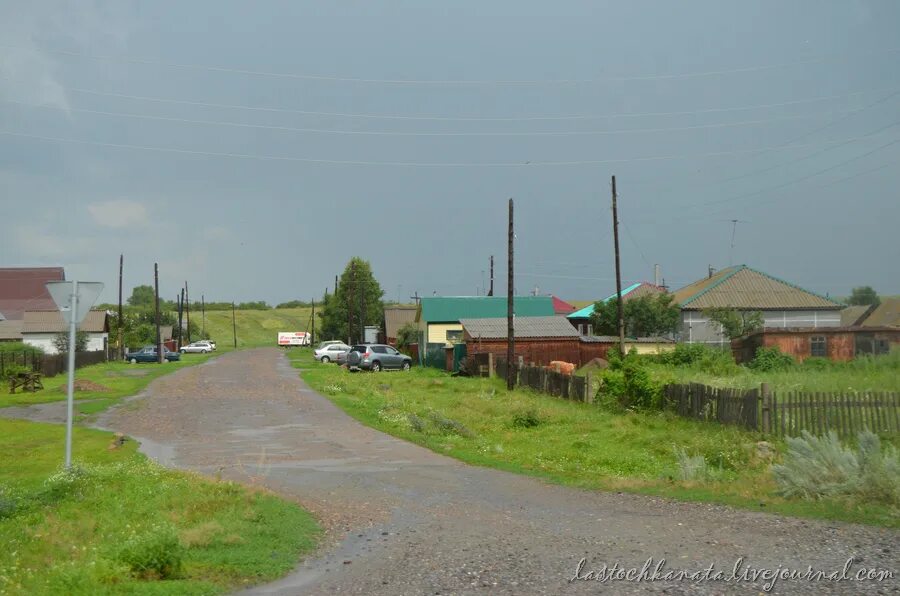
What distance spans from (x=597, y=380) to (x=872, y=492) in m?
17.6

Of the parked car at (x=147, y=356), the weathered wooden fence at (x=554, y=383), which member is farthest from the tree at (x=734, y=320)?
the parked car at (x=147, y=356)

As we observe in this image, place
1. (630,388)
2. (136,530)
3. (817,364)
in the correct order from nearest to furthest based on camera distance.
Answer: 1. (136,530)
2. (630,388)
3. (817,364)

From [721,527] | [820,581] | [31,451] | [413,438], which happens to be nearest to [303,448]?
[413,438]

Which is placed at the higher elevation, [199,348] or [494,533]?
[199,348]

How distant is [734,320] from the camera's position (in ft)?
172

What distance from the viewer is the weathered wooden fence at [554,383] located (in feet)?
90.5

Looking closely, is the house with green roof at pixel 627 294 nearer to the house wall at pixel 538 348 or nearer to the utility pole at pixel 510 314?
the house wall at pixel 538 348

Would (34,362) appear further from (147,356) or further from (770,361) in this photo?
(770,361)

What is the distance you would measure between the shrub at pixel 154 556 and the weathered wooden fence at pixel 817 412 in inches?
515

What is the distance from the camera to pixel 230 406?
28766 millimetres

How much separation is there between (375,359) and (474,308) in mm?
12371

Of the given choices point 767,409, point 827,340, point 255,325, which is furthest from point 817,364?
point 255,325

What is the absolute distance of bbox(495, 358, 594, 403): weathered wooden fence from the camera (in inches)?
1086

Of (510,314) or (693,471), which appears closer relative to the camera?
(693,471)
